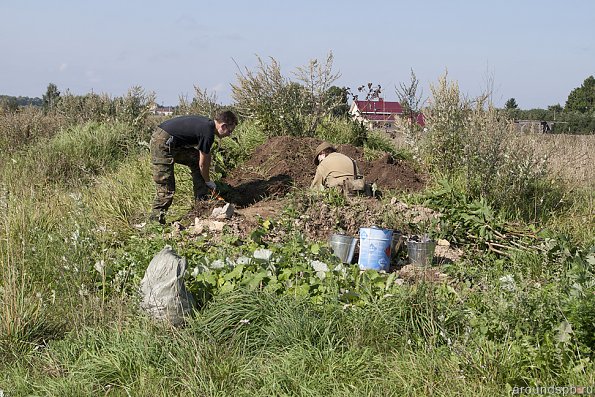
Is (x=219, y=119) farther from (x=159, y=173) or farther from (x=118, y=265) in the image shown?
(x=118, y=265)

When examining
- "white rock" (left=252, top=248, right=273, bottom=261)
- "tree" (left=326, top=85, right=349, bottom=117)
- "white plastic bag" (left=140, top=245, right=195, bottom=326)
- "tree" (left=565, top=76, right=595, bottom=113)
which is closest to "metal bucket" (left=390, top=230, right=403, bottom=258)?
"white rock" (left=252, top=248, right=273, bottom=261)

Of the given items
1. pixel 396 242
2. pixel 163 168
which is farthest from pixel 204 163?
pixel 396 242

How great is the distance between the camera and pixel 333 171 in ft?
27.7

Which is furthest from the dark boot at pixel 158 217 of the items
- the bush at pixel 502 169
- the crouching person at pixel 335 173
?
the bush at pixel 502 169

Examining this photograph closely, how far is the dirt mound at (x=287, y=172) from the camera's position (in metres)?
9.12

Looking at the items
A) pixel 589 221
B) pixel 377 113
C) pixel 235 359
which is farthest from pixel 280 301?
pixel 377 113

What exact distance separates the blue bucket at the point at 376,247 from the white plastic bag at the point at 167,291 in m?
1.94

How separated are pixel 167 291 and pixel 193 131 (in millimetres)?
3899

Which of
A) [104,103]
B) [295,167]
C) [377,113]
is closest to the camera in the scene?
[295,167]

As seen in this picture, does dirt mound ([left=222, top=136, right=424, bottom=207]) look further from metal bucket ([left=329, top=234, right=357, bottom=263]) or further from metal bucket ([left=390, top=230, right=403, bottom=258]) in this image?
metal bucket ([left=329, top=234, right=357, bottom=263])

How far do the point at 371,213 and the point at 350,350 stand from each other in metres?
3.14

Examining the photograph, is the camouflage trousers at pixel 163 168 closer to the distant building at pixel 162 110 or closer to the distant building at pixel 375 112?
the distant building at pixel 375 112

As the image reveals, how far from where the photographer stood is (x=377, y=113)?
14.5 meters

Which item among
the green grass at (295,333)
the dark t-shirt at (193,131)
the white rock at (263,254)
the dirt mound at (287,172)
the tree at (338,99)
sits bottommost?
the green grass at (295,333)
